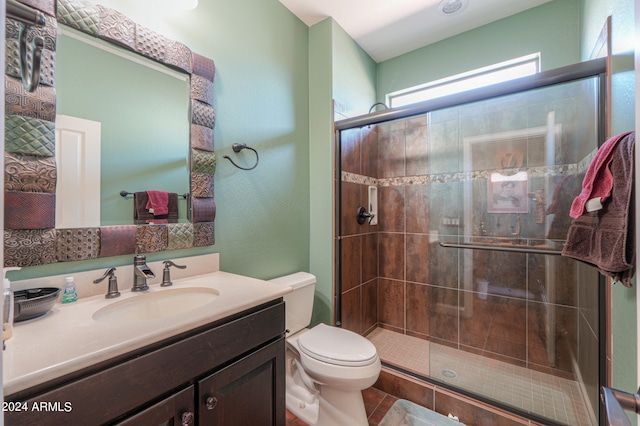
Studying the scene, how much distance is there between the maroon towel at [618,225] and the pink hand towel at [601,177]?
0.01 metres

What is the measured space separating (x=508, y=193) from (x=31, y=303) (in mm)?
2353

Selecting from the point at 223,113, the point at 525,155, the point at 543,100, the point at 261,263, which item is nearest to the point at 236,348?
the point at 261,263

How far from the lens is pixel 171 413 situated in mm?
749

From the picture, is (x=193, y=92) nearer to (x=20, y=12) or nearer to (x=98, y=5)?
(x=98, y=5)

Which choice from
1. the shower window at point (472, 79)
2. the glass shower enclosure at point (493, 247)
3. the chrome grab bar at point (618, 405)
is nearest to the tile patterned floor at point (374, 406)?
the glass shower enclosure at point (493, 247)

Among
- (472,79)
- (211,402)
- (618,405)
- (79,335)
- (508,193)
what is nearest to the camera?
(618,405)

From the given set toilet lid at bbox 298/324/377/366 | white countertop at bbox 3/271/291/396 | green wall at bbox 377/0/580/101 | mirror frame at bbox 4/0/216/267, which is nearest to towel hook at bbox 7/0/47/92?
mirror frame at bbox 4/0/216/267

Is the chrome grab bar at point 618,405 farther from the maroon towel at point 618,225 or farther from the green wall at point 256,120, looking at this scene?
the green wall at point 256,120

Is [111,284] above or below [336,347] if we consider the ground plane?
above

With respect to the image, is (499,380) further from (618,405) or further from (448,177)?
(618,405)

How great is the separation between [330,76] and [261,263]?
4.65 feet

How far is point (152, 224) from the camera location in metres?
1.22

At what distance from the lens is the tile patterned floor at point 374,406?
5.06 ft

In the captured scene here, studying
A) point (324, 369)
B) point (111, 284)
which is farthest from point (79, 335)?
point (324, 369)
